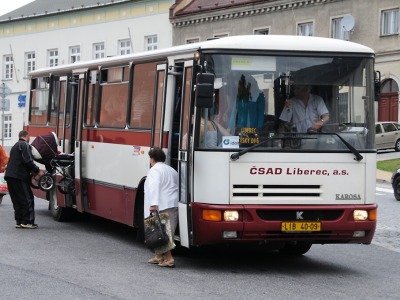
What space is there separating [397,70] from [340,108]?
1464 inches

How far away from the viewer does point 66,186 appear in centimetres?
1784

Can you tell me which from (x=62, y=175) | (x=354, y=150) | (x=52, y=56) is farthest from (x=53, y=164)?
(x=52, y=56)

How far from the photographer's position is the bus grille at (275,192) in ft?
40.7

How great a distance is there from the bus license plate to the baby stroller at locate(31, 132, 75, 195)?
6.17 metres

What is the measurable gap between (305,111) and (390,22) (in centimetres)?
3777

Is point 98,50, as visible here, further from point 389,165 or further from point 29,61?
point 389,165

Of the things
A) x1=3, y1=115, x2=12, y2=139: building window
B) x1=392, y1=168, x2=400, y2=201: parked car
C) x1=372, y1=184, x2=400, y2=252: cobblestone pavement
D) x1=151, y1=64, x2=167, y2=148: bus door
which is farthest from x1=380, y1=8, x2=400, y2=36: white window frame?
x1=151, y1=64, x2=167, y2=148: bus door

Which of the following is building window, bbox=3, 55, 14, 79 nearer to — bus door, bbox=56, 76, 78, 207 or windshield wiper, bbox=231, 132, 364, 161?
bus door, bbox=56, 76, 78, 207

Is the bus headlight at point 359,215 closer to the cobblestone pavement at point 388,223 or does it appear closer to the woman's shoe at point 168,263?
the woman's shoe at point 168,263

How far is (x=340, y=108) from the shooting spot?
12.8 meters

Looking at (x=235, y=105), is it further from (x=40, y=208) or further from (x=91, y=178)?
(x=40, y=208)

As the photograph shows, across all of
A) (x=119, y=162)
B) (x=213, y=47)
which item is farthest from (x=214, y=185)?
(x=119, y=162)

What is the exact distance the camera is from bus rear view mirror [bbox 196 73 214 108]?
1210cm

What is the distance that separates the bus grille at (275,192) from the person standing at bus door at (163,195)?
92 cm
